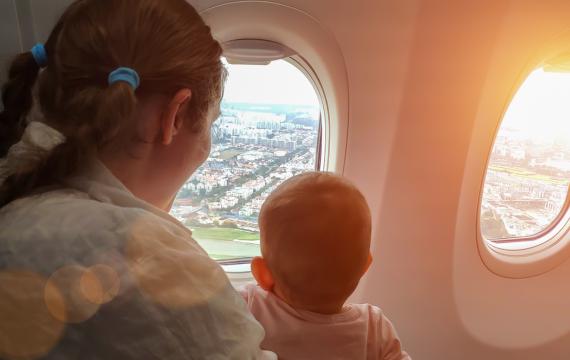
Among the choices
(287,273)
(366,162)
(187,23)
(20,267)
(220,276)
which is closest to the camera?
(20,267)

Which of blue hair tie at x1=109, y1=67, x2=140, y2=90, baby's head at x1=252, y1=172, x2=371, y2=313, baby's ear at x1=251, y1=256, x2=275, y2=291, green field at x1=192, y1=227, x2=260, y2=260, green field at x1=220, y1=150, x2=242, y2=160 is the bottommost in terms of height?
green field at x1=192, y1=227, x2=260, y2=260

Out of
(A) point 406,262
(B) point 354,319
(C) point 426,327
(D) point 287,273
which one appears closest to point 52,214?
(D) point 287,273

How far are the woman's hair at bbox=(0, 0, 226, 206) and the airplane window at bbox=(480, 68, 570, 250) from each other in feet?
4.05

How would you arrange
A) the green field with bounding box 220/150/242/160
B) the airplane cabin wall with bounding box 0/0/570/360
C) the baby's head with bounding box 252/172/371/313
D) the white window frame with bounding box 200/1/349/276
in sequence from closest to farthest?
the baby's head with bounding box 252/172/371/313 < the white window frame with bounding box 200/1/349/276 < the airplane cabin wall with bounding box 0/0/570/360 < the green field with bounding box 220/150/242/160

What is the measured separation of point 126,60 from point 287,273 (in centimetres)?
50

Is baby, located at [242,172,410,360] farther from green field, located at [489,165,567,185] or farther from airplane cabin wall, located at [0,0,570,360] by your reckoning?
green field, located at [489,165,567,185]

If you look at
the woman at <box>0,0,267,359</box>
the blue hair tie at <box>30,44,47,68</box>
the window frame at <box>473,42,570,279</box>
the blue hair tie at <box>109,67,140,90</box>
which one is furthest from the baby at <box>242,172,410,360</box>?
the window frame at <box>473,42,570,279</box>

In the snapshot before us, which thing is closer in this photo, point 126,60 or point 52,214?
point 52,214

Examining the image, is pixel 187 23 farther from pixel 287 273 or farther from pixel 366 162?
pixel 366 162

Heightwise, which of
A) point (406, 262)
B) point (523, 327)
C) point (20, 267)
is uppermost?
point (20, 267)

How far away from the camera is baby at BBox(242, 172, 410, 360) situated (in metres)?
0.97

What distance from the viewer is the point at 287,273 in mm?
989

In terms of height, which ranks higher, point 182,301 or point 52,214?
point 52,214

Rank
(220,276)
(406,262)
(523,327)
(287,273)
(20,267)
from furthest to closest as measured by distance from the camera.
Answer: (523,327), (406,262), (287,273), (220,276), (20,267)
